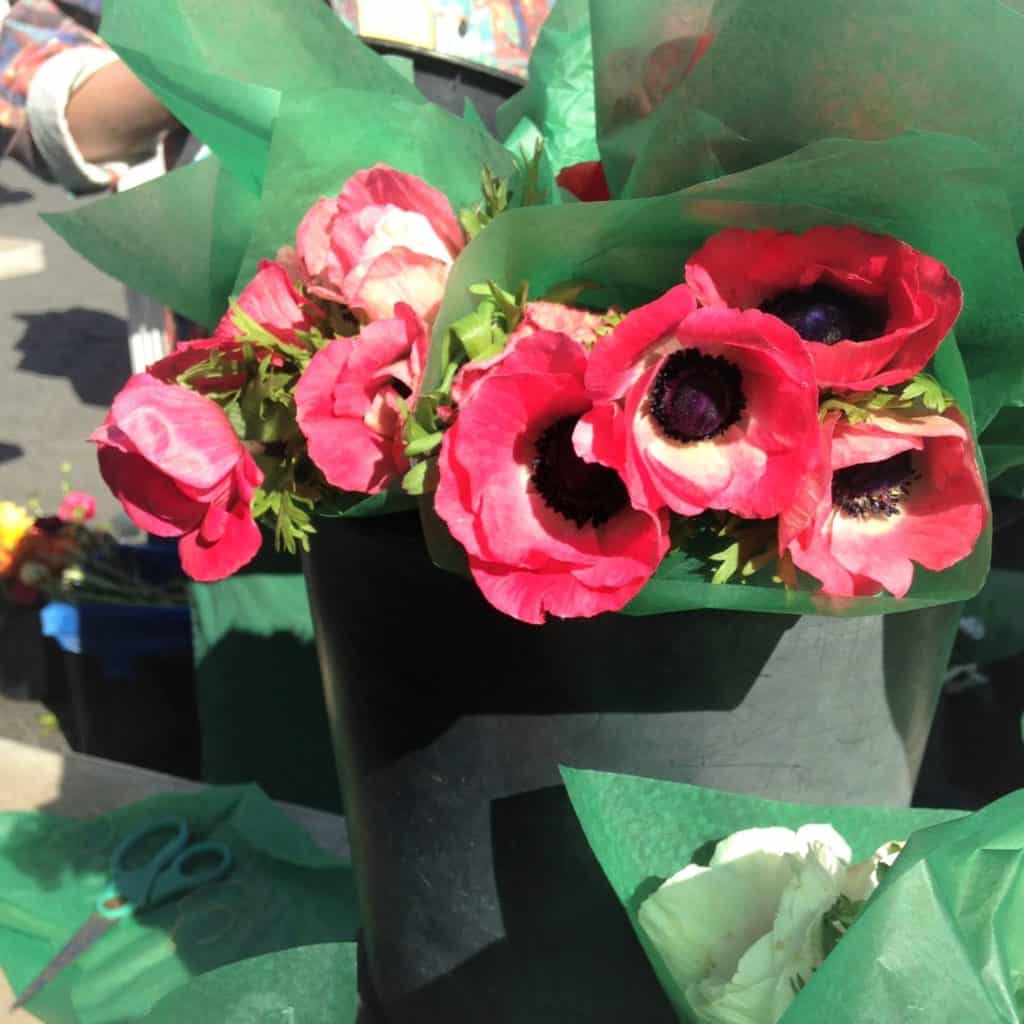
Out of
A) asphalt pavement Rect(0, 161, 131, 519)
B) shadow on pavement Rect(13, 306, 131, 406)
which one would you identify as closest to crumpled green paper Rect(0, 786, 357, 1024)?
asphalt pavement Rect(0, 161, 131, 519)

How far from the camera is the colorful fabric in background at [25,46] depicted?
1.68 m

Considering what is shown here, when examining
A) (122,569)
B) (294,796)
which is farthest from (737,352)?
(122,569)

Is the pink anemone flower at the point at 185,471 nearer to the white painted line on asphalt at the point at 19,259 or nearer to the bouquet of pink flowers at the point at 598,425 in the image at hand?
the bouquet of pink flowers at the point at 598,425

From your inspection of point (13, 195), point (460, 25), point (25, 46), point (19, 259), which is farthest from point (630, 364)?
point (13, 195)

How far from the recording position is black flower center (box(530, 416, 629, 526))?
615 millimetres

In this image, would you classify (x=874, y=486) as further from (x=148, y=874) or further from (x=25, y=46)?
(x=25, y=46)

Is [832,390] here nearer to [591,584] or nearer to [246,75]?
[591,584]

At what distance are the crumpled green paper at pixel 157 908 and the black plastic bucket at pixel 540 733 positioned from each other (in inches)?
18.9

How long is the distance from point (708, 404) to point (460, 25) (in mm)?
1178

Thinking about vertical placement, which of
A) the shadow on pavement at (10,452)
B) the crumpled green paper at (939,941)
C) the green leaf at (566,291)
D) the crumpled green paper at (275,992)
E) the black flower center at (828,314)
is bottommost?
the shadow on pavement at (10,452)

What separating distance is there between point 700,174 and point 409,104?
A: 20 cm

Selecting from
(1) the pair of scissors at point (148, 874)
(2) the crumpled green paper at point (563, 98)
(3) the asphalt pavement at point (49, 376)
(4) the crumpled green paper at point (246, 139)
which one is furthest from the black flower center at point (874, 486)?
(3) the asphalt pavement at point (49, 376)

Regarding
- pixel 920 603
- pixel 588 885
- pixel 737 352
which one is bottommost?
pixel 588 885

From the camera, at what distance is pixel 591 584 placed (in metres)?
0.59
